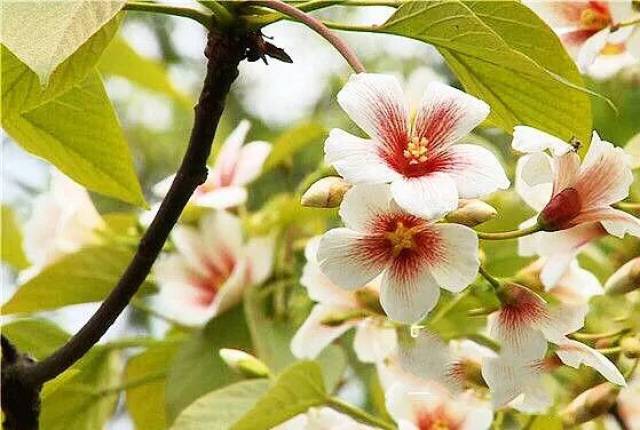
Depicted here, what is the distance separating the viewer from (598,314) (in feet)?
2.32

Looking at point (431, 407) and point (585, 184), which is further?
point (431, 407)

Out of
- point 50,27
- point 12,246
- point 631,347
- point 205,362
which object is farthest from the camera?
point 12,246

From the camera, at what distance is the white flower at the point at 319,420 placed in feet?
1.55

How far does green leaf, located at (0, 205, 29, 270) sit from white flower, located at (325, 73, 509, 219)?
16.2 inches

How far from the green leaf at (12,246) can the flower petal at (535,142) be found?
16.7 inches

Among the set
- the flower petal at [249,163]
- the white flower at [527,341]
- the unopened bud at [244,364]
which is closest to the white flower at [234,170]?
the flower petal at [249,163]

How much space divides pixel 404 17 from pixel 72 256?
267 mm

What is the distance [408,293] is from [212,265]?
0.29 m

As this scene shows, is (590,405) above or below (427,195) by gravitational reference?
below

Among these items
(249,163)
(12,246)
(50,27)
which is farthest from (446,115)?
(12,246)

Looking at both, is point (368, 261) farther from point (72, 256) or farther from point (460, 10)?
point (72, 256)

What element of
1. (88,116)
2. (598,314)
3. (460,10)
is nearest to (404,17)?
(460,10)

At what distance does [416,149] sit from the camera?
1.15ft

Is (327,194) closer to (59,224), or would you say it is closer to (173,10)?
(173,10)
